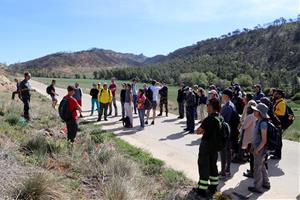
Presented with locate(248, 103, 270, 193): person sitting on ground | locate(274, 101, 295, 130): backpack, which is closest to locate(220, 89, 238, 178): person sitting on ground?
locate(248, 103, 270, 193): person sitting on ground

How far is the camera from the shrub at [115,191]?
22.3ft

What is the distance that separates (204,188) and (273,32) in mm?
147890

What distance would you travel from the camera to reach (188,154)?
11.9 m

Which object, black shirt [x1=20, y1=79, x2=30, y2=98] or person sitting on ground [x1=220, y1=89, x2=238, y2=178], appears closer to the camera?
person sitting on ground [x1=220, y1=89, x2=238, y2=178]

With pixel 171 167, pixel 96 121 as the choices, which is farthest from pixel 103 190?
pixel 96 121

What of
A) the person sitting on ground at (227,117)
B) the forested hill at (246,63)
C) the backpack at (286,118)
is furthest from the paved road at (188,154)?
the forested hill at (246,63)

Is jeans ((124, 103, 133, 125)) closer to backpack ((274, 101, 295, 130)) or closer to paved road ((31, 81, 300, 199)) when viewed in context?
paved road ((31, 81, 300, 199))

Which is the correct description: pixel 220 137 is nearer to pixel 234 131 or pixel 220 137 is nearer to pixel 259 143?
pixel 259 143

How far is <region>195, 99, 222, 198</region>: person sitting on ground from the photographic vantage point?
25.4ft

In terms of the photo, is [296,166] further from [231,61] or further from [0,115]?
[231,61]

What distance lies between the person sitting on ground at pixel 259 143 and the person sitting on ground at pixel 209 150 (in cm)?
80

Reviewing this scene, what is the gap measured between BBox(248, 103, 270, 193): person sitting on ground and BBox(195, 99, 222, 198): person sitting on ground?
0.80m

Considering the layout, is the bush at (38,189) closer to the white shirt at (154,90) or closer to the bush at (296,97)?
the white shirt at (154,90)

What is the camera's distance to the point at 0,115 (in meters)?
15.3
